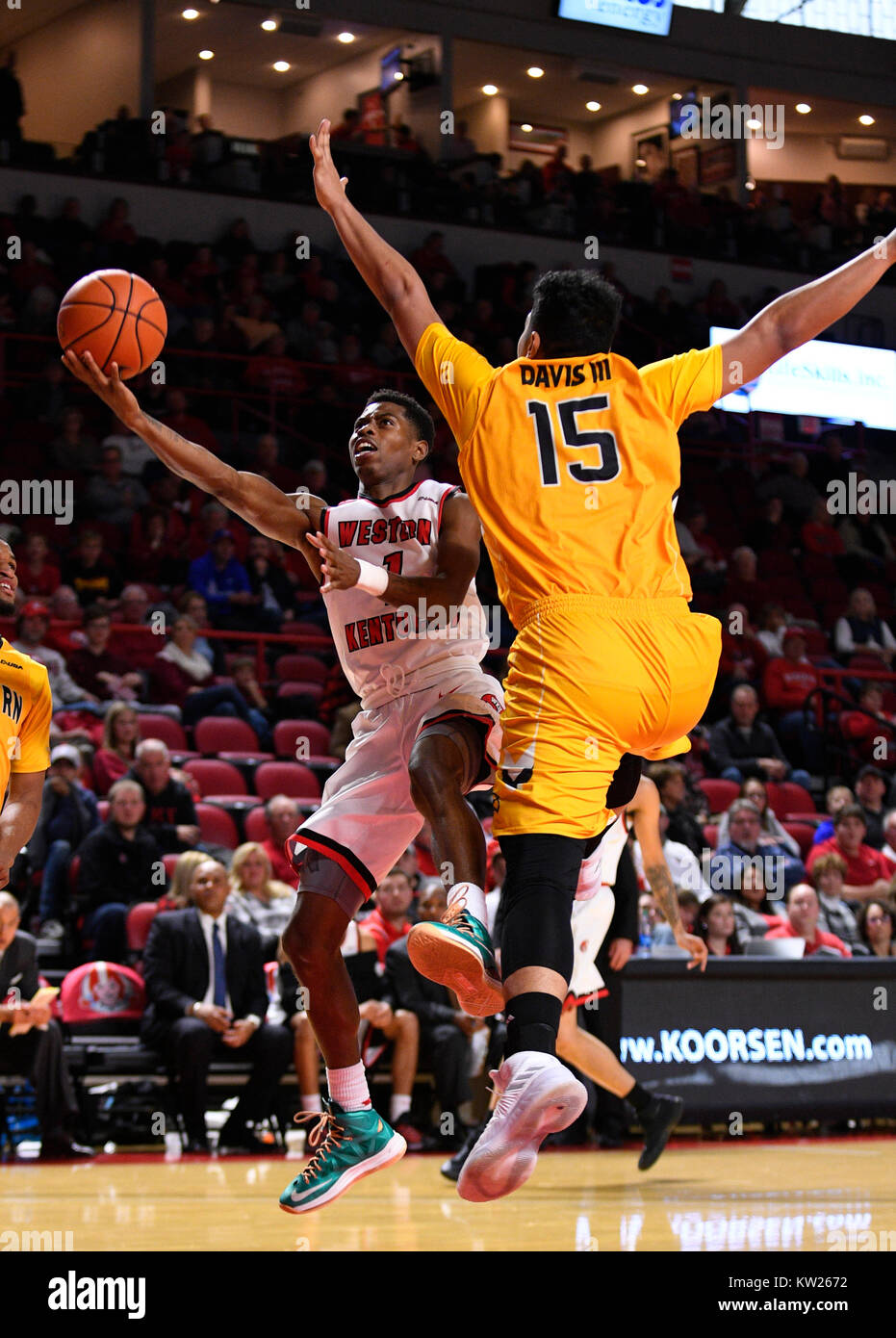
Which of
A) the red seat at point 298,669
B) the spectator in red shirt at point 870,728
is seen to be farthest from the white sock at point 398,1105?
the spectator in red shirt at point 870,728

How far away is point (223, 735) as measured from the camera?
40.1 feet

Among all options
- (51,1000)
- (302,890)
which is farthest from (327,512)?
(51,1000)

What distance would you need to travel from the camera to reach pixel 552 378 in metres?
4.14

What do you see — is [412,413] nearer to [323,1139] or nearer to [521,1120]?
[323,1139]

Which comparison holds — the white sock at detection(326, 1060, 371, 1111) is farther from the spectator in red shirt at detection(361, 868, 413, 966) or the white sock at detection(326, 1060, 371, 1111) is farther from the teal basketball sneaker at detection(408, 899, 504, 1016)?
the spectator in red shirt at detection(361, 868, 413, 966)

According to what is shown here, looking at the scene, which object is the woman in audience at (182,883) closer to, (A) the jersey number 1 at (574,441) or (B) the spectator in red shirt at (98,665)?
(B) the spectator in red shirt at (98,665)

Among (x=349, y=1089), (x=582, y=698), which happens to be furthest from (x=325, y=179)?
(x=349, y=1089)

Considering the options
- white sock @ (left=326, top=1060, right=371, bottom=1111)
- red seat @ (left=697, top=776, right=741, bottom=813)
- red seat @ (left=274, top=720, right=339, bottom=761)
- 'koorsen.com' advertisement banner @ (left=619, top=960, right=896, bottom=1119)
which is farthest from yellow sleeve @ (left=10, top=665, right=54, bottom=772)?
red seat @ (left=697, top=776, right=741, bottom=813)

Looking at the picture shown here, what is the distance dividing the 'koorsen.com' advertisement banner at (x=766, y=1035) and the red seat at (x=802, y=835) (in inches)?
125

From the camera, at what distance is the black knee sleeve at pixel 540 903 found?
384 centimetres

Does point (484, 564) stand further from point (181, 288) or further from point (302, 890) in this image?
point (302, 890)

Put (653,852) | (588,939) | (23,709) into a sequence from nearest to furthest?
(23,709)
(653,852)
(588,939)

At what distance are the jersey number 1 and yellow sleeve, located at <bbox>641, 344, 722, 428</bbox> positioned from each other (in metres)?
0.17

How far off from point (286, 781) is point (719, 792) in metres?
3.78
